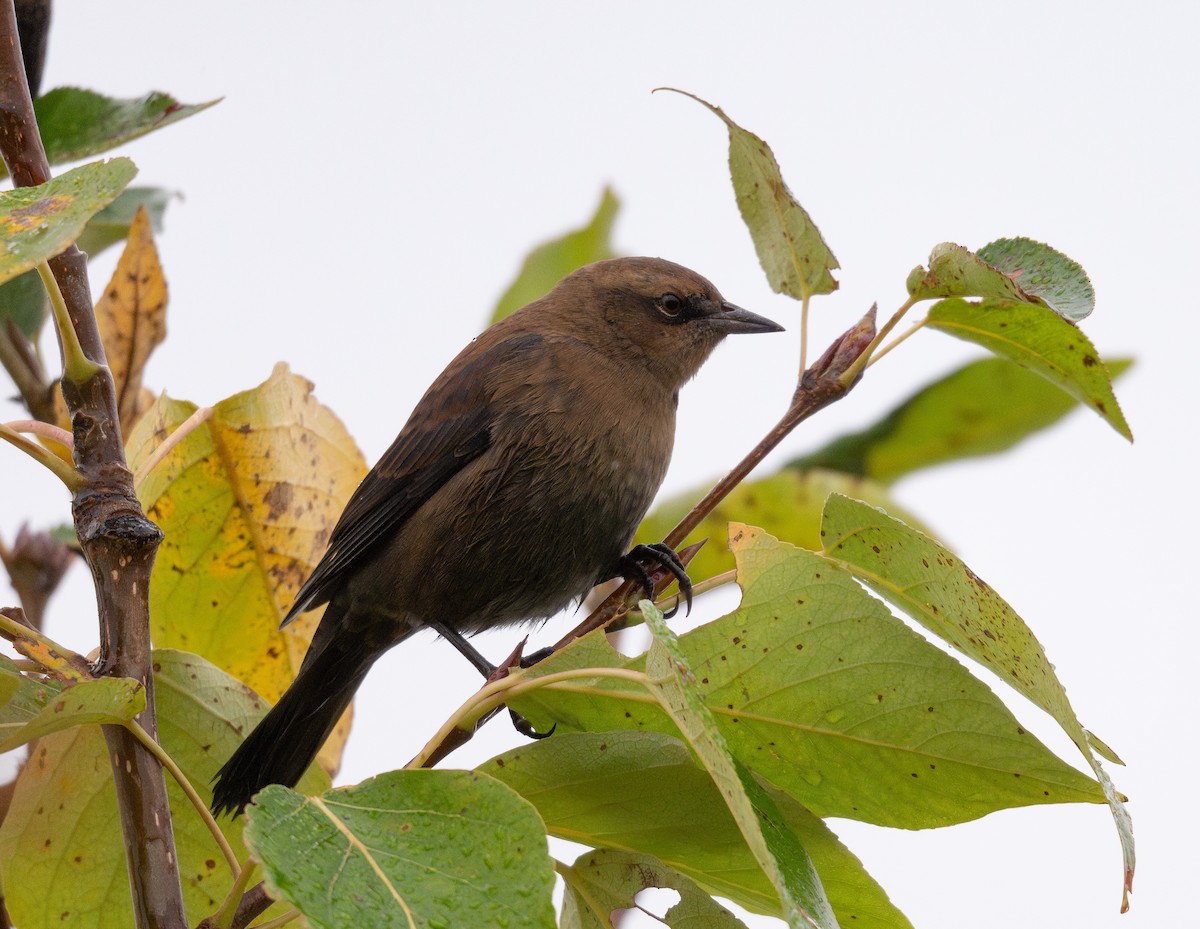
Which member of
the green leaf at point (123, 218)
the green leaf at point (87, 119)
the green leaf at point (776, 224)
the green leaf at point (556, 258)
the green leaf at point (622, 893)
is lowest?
the green leaf at point (622, 893)

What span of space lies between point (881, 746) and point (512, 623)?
7.15 ft

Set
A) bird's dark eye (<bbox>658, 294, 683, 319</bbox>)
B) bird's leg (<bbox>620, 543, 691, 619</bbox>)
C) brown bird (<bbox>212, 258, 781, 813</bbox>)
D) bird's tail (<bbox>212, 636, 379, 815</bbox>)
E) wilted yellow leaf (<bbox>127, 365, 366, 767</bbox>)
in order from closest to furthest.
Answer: bird's leg (<bbox>620, 543, 691, 619</bbox>)
bird's tail (<bbox>212, 636, 379, 815</bbox>)
wilted yellow leaf (<bbox>127, 365, 366, 767</bbox>)
brown bird (<bbox>212, 258, 781, 813</bbox>)
bird's dark eye (<bbox>658, 294, 683, 319</bbox>)

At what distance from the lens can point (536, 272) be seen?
3.95 meters

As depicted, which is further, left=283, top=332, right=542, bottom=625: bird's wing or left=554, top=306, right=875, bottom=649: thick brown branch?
left=283, top=332, right=542, bottom=625: bird's wing

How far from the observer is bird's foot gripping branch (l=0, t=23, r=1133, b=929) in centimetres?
175

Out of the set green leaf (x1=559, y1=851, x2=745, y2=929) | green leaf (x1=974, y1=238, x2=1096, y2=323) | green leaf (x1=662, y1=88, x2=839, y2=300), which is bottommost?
green leaf (x1=559, y1=851, x2=745, y2=929)

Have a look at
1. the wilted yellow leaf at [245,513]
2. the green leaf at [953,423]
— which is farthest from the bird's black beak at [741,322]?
the wilted yellow leaf at [245,513]

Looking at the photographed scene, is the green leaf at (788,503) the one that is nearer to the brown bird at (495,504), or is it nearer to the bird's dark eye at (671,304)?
the brown bird at (495,504)

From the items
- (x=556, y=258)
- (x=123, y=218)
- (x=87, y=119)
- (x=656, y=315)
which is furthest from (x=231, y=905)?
(x=656, y=315)

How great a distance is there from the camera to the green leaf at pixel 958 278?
2184mm

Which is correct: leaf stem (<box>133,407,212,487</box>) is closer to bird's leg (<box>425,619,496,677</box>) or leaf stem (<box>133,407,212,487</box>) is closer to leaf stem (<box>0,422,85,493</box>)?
leaf stem (<box>0,422,85,493</box>)

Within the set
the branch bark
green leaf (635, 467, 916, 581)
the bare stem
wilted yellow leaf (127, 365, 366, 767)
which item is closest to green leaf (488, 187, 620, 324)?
wilted yellow leaf (127, 365, 366, 767)

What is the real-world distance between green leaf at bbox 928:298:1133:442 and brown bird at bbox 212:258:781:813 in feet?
4.67

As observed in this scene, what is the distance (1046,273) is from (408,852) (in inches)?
56.9
